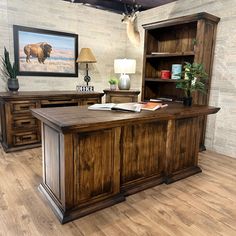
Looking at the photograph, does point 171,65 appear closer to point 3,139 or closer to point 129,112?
point 129,112

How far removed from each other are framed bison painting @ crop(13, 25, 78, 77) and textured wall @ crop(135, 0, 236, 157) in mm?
2151

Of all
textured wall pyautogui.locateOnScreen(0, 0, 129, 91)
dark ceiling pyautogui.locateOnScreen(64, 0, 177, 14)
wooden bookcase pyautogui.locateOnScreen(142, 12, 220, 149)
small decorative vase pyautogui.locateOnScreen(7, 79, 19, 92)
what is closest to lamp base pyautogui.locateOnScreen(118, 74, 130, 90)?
wooden bookcase pyautogui.locateOnScreen(142, 12, 220, 149)

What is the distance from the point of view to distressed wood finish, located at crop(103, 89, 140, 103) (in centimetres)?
388

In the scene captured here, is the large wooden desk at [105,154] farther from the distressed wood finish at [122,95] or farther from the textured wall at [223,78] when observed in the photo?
the distressed wood finish at [122,95]

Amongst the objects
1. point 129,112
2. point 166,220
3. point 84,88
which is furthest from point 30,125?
point 166,220

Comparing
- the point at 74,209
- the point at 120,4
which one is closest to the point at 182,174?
the point at 74,209

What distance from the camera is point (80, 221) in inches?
67.8

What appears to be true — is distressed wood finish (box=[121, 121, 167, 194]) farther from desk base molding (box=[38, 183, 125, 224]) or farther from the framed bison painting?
the framed bison painting

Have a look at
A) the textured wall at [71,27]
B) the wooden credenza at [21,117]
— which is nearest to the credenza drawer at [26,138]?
the wooden credenza at [21,117]

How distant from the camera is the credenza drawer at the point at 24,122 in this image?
10.3ft

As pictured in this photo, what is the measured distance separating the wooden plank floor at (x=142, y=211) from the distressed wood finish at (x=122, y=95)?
71.2 inches

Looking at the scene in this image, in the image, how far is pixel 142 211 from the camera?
6.18 feet

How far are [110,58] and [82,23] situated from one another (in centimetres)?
91

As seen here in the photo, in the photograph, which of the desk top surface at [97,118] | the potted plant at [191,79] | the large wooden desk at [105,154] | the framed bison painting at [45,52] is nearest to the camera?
the desk top surface at [97,118]
